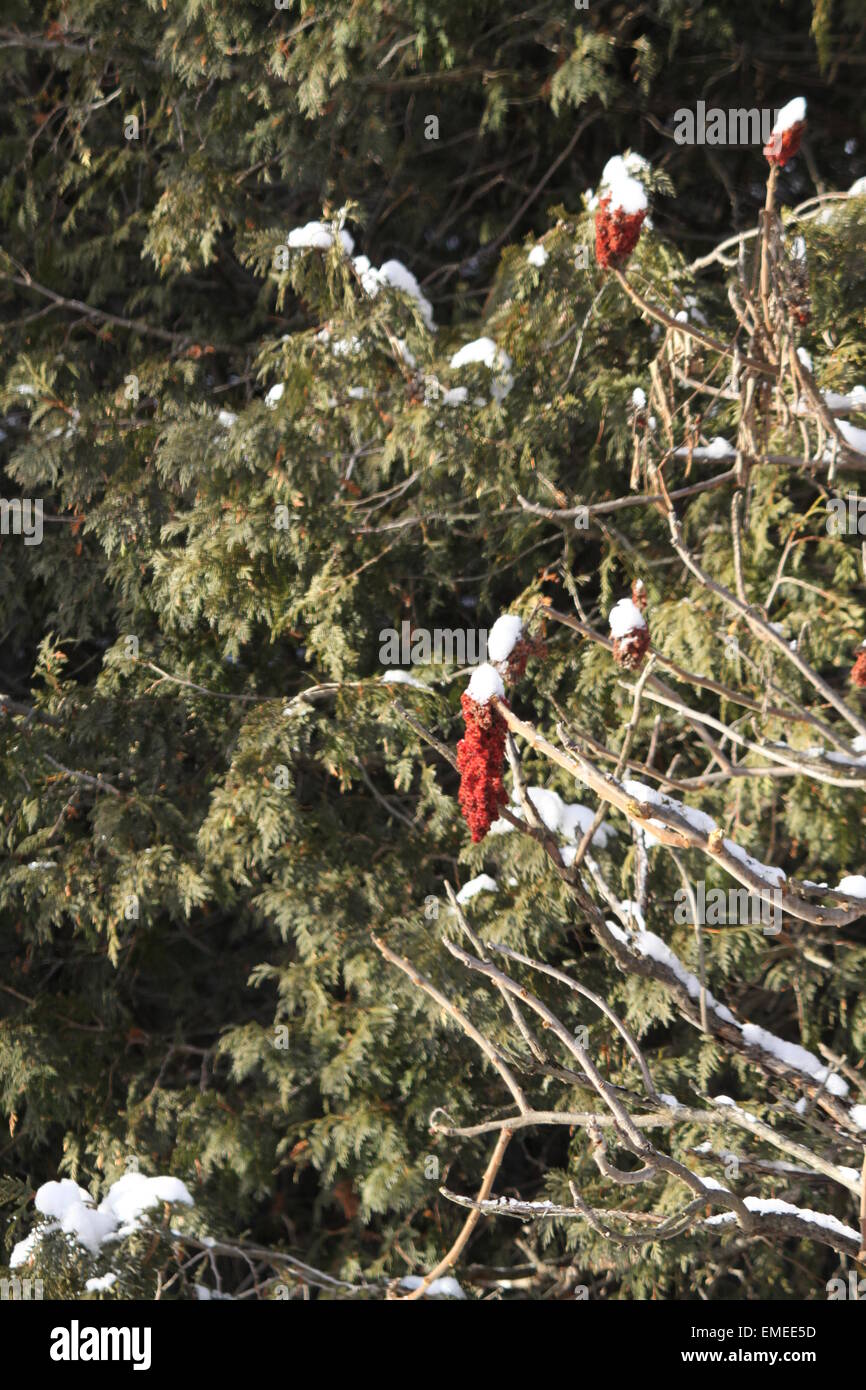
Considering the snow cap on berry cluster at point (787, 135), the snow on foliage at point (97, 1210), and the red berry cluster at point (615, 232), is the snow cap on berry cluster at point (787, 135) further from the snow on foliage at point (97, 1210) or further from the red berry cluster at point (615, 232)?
the snow on foliage at point (97, 1210)

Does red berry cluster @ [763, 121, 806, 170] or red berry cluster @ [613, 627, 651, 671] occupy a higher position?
red berry cluster @ [763, 121, 806, 170]

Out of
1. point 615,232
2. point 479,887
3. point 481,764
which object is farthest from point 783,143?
point 479,887

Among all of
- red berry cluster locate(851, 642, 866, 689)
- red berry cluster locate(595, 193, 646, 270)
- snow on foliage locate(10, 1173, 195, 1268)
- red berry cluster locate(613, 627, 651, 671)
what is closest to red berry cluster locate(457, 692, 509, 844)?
red berry cluster locate(613, 627, 651, 671)

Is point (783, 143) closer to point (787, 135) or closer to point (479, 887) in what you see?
point (787, 135)

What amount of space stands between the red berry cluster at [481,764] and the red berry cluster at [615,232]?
1.05 metres

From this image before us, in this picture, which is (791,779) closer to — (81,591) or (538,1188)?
(538,1188)

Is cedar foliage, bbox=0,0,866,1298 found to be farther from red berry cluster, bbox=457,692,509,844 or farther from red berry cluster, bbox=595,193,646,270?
red berry cluster, bbox=457,692,509,844

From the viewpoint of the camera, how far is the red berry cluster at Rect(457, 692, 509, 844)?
6.10ft

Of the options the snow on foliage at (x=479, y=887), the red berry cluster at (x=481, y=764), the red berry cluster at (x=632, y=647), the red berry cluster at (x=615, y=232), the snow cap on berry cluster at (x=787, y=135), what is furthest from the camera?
the snow on foliage at (x=479, y=887)

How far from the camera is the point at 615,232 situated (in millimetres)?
2416

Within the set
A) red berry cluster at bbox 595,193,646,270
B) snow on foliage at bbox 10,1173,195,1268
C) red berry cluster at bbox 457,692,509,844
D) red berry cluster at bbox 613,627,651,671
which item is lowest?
snow on foliage at bbox 10,1173,195,1268

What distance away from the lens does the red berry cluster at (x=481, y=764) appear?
1858mm

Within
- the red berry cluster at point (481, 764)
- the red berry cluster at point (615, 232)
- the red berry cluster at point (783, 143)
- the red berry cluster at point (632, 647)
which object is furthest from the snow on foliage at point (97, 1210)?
the red berry cluster at point (783, 143)

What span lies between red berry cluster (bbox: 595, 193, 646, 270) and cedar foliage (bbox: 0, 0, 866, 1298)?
104 centimetres
